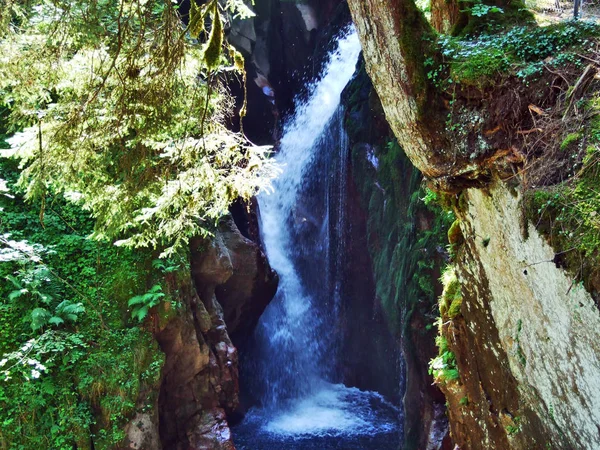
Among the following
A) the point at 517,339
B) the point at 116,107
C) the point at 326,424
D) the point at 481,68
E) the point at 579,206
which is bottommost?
the point at 326,424

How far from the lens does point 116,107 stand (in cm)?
507

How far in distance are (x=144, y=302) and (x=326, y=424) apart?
6182mm

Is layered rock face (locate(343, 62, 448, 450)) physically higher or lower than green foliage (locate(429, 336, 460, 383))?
higher

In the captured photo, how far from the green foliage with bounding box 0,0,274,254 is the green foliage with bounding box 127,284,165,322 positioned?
333cm

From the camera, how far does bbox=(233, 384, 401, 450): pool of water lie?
1145cm

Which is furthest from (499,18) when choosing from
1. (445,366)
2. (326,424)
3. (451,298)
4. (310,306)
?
(310,306)

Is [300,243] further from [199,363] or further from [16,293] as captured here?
[16,293]

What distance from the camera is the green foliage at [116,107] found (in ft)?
16.3

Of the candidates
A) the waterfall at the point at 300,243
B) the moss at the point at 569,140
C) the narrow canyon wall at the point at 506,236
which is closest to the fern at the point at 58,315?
the narrow canyon wall at the point at 506,236

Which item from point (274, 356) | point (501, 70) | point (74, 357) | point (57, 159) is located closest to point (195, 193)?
point (57, 159)

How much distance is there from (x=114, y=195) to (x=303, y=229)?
11.3 metres

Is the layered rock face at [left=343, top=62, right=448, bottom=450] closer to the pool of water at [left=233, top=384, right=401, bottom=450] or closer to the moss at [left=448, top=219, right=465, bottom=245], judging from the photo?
the pool of water at [left=233, top=384, right=401, bottom=450]

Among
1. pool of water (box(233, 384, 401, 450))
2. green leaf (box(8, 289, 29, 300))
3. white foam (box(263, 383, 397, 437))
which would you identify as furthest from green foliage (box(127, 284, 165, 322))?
white foam (box(263, 383, 397, 437))

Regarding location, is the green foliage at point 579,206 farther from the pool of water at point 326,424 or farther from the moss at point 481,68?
the pool of water at point 326,424
